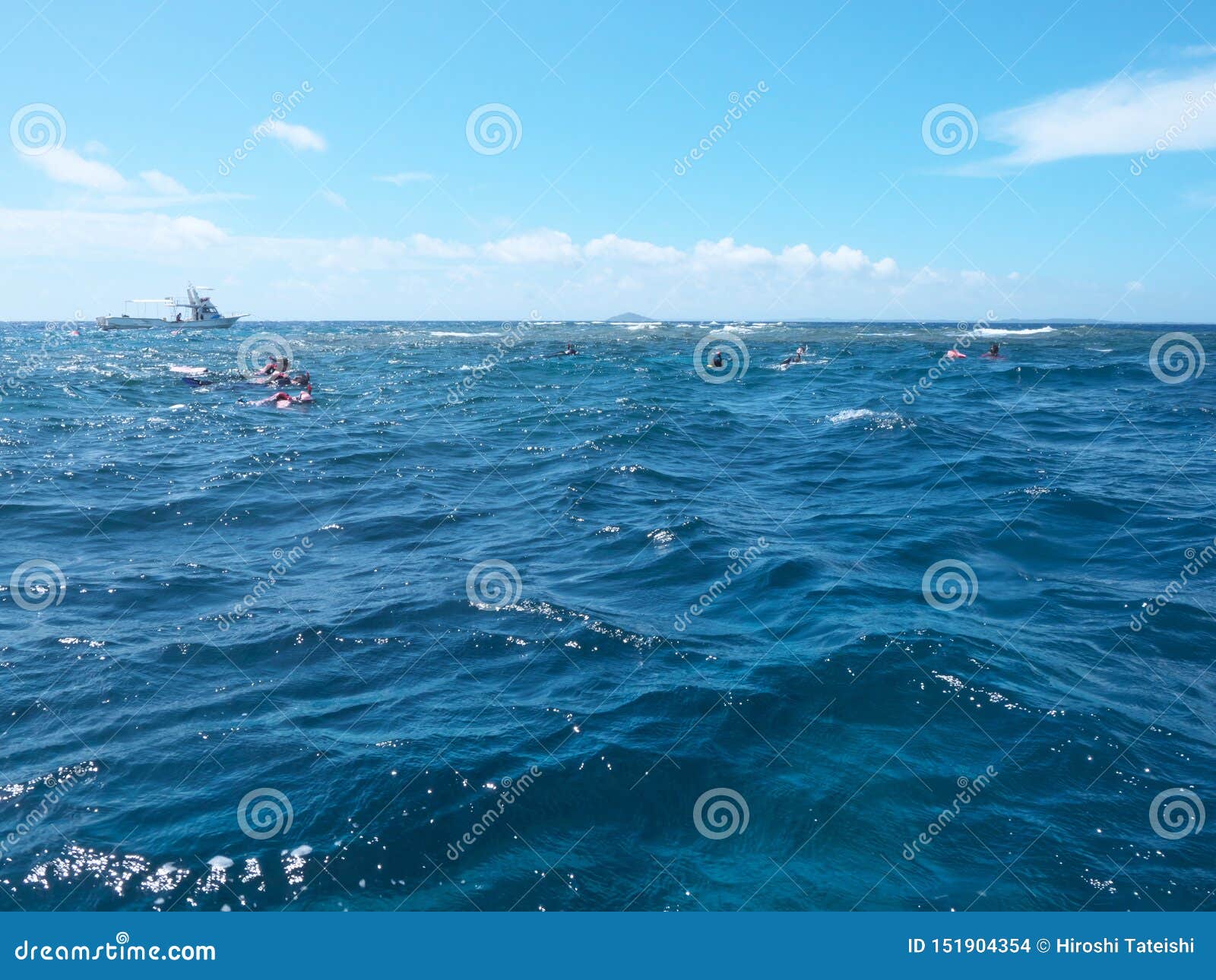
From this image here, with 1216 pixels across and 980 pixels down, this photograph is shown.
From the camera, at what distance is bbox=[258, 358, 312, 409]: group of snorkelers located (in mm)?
35812

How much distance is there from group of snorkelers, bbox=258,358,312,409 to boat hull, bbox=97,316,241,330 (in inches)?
3121

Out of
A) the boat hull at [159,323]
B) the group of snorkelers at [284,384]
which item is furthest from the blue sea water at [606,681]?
the boat hull at [159,323]

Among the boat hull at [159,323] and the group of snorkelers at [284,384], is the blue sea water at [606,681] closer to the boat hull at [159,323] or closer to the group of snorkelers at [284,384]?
the group of snorkelers at [284,384]

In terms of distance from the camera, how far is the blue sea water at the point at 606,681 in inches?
288

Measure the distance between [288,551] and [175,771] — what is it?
7997 mm

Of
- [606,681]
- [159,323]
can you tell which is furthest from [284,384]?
[159,323]

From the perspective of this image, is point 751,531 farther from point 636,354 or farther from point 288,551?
point 636,354

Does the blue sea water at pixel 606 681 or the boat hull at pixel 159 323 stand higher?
the boat hull at pixel 159 323

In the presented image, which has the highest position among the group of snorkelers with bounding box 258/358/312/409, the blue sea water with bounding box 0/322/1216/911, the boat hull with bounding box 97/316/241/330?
the boat hull with bounding box 97/316/241/330

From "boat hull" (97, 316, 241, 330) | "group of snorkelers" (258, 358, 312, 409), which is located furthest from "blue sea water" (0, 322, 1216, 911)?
"boat hull" (97, 316, 241, 330)

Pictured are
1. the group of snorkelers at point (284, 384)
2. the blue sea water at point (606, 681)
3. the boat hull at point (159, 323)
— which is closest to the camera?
the blue sea water at point (606, 681)

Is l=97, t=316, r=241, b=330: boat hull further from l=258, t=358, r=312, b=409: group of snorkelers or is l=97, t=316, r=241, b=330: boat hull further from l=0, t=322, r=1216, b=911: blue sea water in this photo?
l=0, t=322, r=1216, b=911: blue sea water

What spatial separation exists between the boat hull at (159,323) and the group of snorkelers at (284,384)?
7927 centimetres

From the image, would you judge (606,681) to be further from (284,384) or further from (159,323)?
(159,323)
